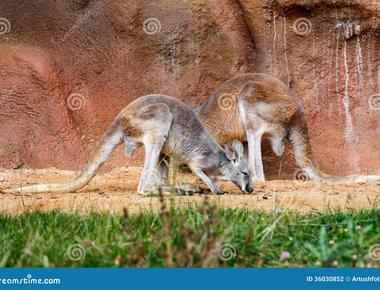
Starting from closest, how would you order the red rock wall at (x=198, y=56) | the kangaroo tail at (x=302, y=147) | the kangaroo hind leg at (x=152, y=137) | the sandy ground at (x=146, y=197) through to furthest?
the sandy ground at (x=146, y=197) → the kangaroo hind leg at (x=152, y=137) → the kangaroo tail at (x=302, y=147) → the red rock wall at (x=198, y=56)

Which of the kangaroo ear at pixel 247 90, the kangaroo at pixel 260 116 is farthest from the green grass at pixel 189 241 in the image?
the kangaroo ear at pixel 247 90

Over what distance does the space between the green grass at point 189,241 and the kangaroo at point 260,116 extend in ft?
13.1

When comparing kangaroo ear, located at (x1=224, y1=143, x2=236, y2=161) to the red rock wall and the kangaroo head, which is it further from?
the red rock wall

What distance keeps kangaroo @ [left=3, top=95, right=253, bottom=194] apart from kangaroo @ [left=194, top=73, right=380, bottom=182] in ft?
3.12

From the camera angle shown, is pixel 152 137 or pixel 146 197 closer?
pixel 146 197

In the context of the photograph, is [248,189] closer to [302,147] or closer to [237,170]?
[237,170]

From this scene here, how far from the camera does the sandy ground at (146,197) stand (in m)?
6.86

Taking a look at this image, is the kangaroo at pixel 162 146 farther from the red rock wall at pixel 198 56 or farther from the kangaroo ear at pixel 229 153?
the red rock wall at pixel 198 56

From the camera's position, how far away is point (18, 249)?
191 inches

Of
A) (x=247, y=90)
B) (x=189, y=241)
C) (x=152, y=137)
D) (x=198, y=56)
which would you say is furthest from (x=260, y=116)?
(x=189, y=241)

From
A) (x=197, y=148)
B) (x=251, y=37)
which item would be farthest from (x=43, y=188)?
(x=251, y=37)

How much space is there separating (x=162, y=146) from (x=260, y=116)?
1806mm

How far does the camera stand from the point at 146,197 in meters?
7.71

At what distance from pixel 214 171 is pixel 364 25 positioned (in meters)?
3.32
